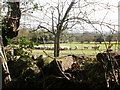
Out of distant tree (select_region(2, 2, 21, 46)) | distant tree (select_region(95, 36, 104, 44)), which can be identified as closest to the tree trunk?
distant tree (select_region(2, 2, 21, 46))

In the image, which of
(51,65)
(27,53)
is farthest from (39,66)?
(27,53)

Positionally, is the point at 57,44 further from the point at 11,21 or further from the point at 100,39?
the point at 100,39

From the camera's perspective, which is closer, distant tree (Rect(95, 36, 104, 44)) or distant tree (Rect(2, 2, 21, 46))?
distant tree (Rect(95, 36, 104, 44))

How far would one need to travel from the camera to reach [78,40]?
337cm

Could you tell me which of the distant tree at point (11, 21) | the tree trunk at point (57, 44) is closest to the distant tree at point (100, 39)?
the tree trunk at point (57, 44)

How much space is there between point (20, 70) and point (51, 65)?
58 centimetres

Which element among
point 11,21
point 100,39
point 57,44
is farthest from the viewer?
point 57,44

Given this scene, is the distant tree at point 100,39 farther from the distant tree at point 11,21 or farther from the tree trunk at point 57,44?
the distant tree at point 11,21

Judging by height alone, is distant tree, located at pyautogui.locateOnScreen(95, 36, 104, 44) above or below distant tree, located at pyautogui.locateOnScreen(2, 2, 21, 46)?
below

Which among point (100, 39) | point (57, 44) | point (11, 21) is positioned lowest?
point (57, 44)

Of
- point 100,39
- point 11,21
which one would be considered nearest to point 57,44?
point 11,21

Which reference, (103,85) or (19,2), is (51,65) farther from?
(19,2)

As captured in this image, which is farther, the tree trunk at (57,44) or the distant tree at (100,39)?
the tree trunk at (57,44)

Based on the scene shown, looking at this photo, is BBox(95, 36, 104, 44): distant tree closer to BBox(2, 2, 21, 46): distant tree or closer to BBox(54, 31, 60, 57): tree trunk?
BBox(54, 31, 60, 57): tree trunk
